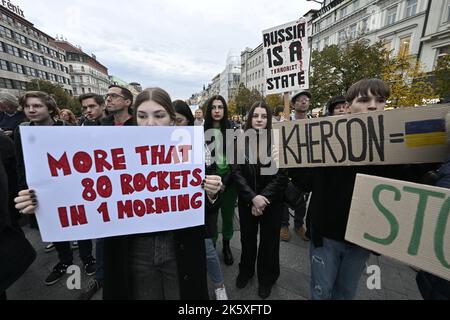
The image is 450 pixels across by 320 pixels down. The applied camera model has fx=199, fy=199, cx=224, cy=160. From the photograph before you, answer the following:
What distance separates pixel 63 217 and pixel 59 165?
313mm

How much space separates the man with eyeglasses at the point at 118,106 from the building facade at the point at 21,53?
4493cm

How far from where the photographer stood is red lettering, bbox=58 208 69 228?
1.19 m

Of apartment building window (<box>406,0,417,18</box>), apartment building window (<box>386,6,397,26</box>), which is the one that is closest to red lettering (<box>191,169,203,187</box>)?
apartment building window (<box>406,0,417,18</box>)

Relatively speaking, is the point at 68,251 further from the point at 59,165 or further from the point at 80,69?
the point at 80,69

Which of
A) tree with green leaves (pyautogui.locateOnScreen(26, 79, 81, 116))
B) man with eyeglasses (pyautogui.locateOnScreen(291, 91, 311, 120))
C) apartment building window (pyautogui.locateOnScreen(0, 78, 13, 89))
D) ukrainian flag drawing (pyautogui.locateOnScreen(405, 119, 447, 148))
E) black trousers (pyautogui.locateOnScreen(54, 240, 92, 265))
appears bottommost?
black trousers (pyautogui.locateOnScreen(54, 240, 92, 265))

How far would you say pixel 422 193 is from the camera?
3.14 ft

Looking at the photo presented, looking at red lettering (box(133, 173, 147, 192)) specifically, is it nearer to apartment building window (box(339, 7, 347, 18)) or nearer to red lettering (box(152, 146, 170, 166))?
red lettering (box(152, 146, 170, 166))

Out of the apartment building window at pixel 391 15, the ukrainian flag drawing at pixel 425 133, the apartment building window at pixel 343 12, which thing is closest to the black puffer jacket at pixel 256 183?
the ukrainian flag drawing at pixel 425 133

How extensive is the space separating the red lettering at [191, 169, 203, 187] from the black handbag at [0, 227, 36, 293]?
1368 mm

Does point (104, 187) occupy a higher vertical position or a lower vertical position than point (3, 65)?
lower

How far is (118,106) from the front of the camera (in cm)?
254

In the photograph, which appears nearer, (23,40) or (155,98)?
(155,98)

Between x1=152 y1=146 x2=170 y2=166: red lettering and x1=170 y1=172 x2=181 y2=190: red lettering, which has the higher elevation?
x1=152 y1=146 x2=170 y2=166: red lettering

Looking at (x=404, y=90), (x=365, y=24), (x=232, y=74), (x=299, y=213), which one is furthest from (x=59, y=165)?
(x=232, y=74)
